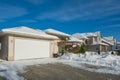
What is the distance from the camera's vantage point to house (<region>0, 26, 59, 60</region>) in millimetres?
15636

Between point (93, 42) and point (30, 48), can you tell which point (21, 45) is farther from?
point (93, 42)

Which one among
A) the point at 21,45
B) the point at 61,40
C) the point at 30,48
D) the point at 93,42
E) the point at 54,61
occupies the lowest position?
the point at 54,61

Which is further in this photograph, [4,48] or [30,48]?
[30,48]

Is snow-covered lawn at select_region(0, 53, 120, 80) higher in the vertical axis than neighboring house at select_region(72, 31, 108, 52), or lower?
lower

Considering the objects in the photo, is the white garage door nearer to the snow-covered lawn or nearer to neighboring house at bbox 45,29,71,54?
the snow-covered lawn

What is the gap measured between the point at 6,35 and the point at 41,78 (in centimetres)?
971

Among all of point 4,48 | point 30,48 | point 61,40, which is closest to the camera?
point 4,48

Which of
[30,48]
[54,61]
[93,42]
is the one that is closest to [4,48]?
[30,48]

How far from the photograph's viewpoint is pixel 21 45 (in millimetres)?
16531

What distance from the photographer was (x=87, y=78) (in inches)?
316

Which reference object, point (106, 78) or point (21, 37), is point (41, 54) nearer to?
point (21, 37)

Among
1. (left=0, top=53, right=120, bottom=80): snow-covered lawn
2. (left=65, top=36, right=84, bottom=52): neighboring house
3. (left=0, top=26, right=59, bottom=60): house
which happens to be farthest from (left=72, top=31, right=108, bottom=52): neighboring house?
(left=0, top=53, right=120, bottom=80): snow-covered lawn

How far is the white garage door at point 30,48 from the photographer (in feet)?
53.5

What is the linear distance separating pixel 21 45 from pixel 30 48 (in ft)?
4.11
